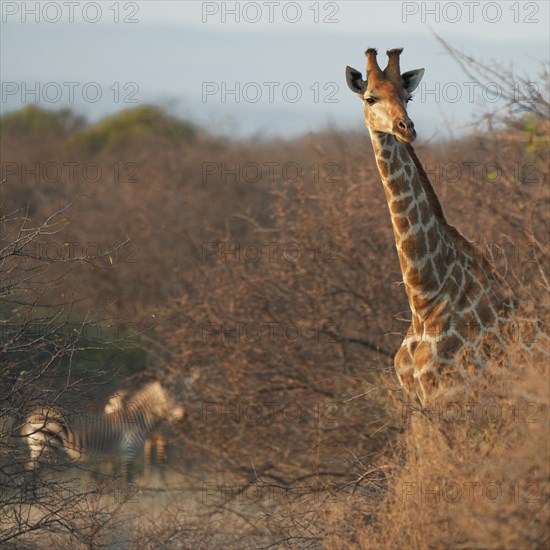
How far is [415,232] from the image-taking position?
25.6 feet

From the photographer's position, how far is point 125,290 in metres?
16.5

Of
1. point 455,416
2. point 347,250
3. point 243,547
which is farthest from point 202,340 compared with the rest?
point 455,416

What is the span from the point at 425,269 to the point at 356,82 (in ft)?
4.16

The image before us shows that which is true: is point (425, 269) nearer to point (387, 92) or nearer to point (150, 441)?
point (387, 92)

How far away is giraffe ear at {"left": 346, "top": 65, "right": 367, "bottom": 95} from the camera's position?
7969mm

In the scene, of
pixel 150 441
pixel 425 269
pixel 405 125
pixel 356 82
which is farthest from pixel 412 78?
pixel 150 441

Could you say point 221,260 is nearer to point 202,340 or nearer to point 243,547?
point 202,340

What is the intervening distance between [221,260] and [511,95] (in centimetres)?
317

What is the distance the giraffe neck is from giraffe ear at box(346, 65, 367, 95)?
34 centimetres

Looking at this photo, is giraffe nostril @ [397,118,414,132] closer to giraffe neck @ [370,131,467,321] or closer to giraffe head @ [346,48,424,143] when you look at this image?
giraffe head @ [346,48,424,143]

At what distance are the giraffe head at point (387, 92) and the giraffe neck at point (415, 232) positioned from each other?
0.19 meters

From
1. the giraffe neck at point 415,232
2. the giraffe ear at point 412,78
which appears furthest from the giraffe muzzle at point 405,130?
the giraffe ear at point 412,78

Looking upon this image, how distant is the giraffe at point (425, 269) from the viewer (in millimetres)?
7520

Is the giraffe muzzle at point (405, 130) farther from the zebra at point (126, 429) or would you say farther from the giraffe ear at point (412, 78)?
the zebra at point (126, 429)
